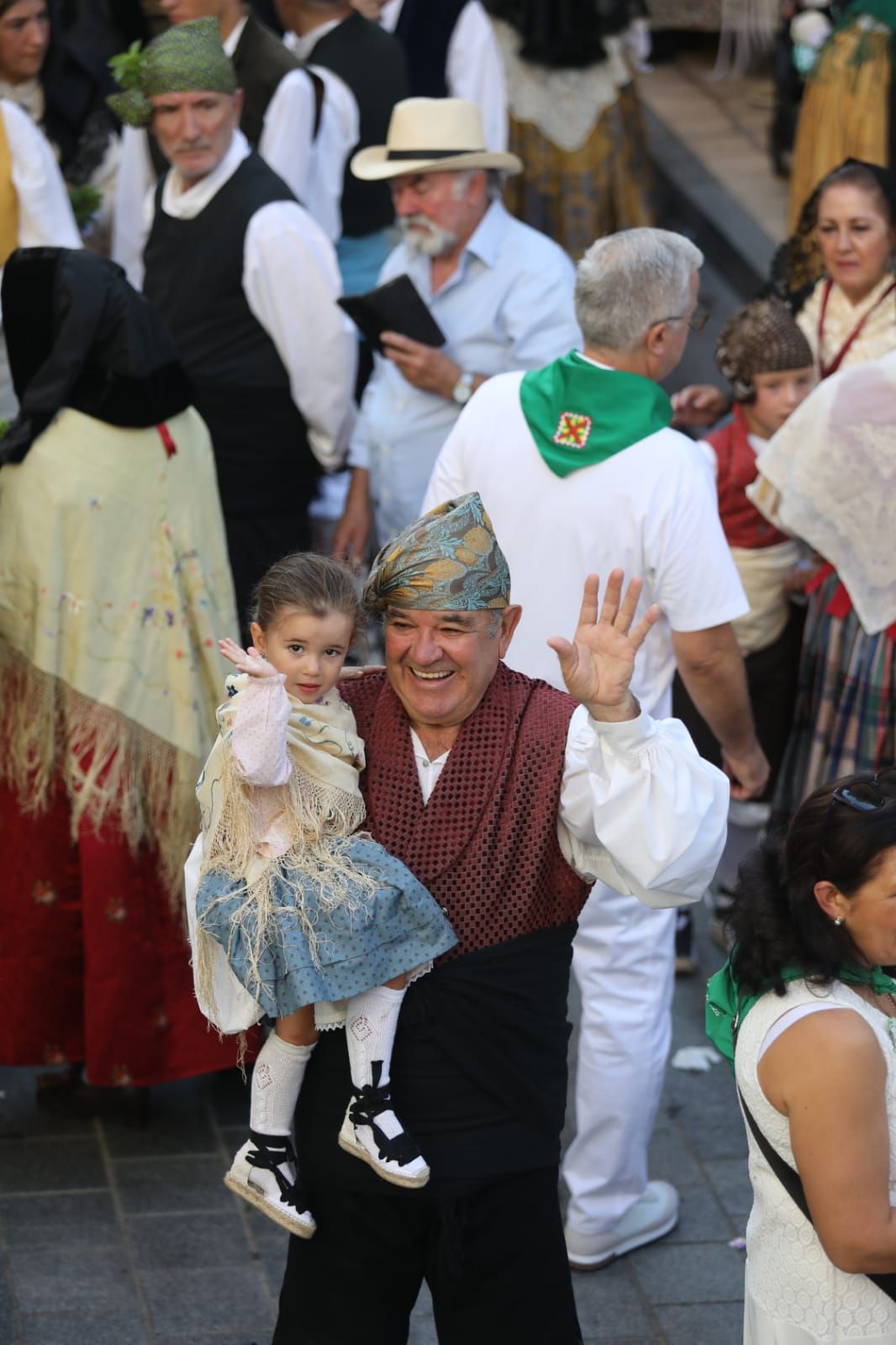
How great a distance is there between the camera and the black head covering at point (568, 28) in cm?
812

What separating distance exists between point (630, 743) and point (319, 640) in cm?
57

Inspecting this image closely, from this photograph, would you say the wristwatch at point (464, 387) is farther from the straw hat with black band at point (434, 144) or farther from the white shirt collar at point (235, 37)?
the white shirt collar at point (235, 37)

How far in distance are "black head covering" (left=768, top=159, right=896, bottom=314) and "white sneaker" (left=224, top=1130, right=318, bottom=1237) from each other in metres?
2.86

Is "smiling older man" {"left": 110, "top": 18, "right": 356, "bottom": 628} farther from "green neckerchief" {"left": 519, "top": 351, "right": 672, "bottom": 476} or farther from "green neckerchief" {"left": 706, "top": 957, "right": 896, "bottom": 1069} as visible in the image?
"green neckerchief" {"left": 706, "top": 957, "right": 896, "bottom": 1069}

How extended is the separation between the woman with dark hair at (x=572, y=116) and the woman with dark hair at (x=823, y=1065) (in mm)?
6013

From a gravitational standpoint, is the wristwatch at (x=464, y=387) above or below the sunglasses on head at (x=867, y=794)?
below

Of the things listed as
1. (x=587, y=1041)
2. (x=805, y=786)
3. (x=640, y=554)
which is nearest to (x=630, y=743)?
(x=640, y=554)

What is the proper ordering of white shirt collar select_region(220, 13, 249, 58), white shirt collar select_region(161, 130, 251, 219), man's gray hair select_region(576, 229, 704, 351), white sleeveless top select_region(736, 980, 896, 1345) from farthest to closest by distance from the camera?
white shirt collar select_region(220, 13, 249, 58) < white shirt collar select_region(161, 130, 251, 219) < man's gray hair select_region(576, 229, 704, 351) < white sleeveless top select_region(736, 980, 896, 1345)

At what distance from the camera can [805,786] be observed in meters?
4.72

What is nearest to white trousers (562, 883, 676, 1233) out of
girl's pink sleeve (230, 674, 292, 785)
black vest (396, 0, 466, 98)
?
girl's pink sleeve (230, 674, 292, 785)

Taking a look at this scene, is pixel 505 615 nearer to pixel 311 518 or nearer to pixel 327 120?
pixel 311 518

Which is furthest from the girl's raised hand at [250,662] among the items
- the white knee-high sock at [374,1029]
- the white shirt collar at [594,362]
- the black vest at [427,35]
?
the black vest at [427,35]

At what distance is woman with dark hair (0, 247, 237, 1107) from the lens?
398cm

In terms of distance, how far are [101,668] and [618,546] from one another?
3.94 feet
